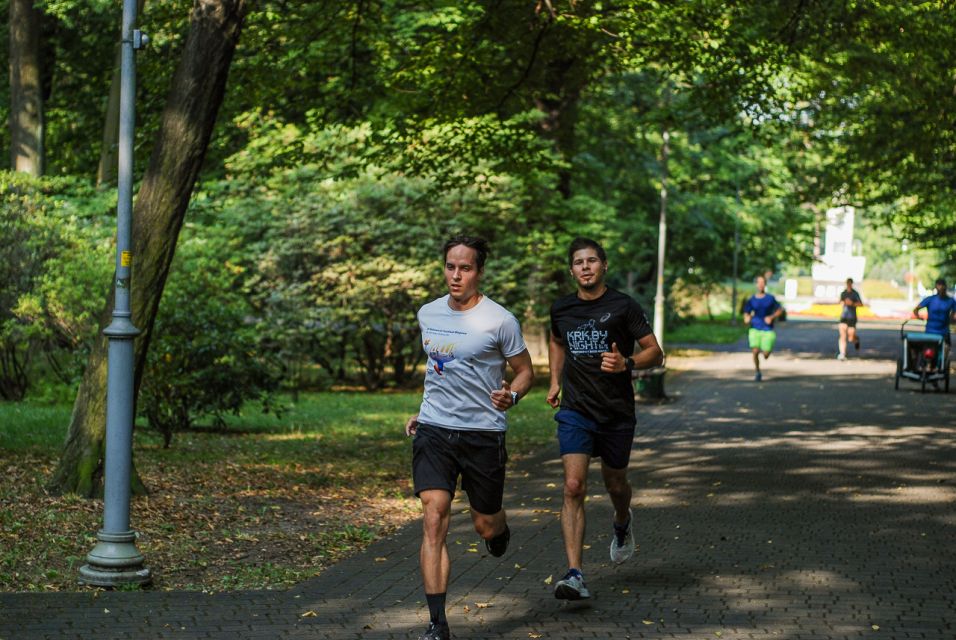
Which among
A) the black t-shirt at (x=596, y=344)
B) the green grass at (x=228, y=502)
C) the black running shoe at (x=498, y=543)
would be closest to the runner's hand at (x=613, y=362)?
the black t-shirt at (x=596, y=344)

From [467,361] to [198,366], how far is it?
1013 centimetres

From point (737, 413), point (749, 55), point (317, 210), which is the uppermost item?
point (749, 55)

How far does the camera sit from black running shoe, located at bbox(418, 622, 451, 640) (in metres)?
6.26

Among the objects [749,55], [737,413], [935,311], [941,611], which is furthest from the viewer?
[935,311]

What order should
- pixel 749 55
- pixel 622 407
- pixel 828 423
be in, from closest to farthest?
1. pixel 622 407
2. pixel 749 55
3. pixel 828 423

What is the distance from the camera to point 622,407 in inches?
308

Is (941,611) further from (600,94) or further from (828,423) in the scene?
(600,94)

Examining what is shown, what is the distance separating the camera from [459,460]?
6605 mm

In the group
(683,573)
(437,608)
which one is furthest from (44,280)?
(437,608)

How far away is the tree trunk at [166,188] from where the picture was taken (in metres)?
11.0

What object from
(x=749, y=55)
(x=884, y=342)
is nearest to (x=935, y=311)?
(x=749, y=55)

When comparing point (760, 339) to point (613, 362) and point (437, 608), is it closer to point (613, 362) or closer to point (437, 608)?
point (613, 362)

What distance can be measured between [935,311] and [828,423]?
7.38m

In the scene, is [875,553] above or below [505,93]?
below
